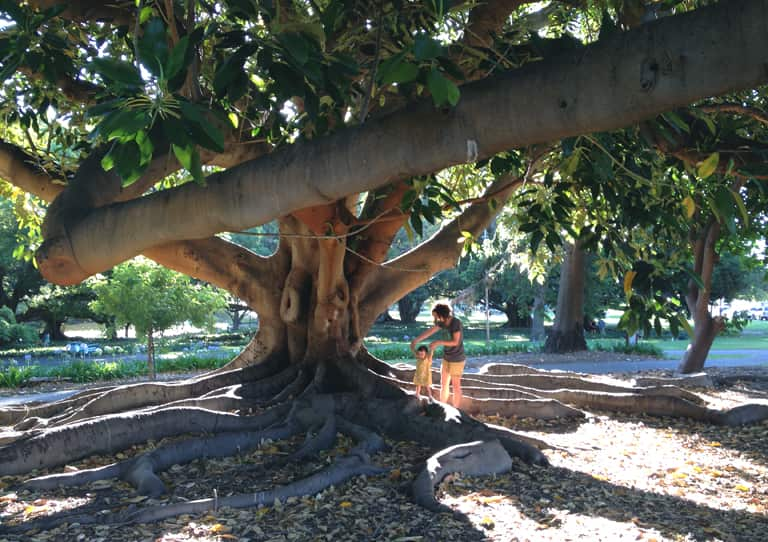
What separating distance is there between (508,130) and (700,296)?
10601 millimetres

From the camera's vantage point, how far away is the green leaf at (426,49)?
2451mm

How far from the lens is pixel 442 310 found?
24.6 feet

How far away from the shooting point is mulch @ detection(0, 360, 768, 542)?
14.1ft

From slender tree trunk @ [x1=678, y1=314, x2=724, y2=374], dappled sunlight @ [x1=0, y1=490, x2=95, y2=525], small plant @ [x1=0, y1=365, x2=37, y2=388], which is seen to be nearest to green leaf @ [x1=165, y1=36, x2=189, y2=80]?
dappled sunlight @ [x1=0, y1=490, x2=95, y2=525]

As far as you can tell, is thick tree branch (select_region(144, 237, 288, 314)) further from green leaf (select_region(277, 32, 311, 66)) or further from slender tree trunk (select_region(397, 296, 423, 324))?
slender tree trunk (select_region(397, 296, 423, 324))

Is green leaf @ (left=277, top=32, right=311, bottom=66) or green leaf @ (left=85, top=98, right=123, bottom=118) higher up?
green leaf @ (left=277, top=32, right=311, bottom=66)

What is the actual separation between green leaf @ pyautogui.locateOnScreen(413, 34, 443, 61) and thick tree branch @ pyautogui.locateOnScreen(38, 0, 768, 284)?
901mm

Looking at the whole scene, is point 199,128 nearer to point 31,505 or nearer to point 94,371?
point 31,505

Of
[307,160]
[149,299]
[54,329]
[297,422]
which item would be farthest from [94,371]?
[54,329]

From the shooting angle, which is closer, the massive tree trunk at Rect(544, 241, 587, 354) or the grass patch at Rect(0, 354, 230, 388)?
the grass patch at Rect(0, 354, 230, 388)

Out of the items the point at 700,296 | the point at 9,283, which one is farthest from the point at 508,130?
the point at 9,283

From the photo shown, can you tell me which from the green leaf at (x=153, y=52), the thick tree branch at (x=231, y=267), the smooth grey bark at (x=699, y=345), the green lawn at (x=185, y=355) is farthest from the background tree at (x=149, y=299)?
the green leaf at (x=153, y=52)

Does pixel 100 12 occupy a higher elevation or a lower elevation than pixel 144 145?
higher

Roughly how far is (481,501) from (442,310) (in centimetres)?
288
